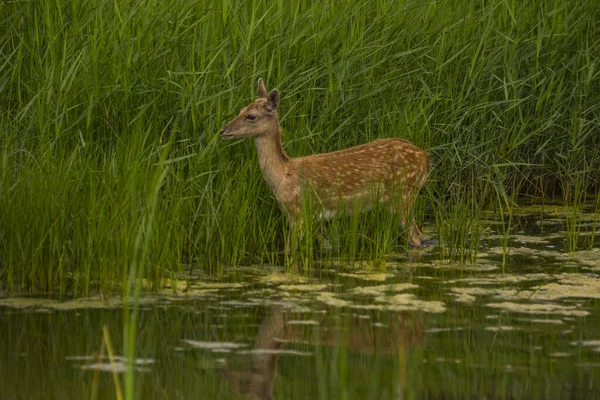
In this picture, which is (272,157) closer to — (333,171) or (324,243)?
(333,171)

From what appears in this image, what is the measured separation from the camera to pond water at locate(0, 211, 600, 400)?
19.9ft

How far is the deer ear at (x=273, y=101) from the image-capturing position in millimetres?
9906

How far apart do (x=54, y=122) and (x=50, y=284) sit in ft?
6.21

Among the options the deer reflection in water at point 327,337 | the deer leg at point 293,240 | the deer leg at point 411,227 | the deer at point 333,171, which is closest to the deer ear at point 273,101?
the deer at point 333,171

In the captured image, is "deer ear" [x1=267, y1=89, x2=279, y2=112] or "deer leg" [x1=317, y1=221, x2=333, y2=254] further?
"deer ear" [x1=267, y1=89, x2=279, y2=112]

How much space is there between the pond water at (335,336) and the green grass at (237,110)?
0.45m

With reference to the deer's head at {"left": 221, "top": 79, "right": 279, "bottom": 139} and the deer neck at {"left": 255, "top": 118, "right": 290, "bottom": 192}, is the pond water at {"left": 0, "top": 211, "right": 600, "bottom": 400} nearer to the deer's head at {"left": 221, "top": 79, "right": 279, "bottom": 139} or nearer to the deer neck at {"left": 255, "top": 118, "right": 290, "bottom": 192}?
the deer neck at {"left": 255, "top": 118, "right": 290, "bottom": 192}

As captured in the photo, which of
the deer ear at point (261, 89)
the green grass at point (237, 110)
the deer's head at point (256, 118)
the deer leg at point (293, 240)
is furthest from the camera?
the deer ear at point (261, 89)

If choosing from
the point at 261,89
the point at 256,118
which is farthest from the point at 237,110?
the point at 256,118

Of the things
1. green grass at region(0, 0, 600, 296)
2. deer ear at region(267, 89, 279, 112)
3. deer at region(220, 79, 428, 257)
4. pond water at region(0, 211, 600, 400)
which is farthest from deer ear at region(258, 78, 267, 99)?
pond water at region(0, 211, 600, 400)

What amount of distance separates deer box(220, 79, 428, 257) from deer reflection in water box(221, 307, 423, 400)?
2.25 m

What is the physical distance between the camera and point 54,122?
378 inches

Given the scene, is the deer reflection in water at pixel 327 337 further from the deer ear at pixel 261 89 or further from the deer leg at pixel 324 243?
the deer ear at pixel 261 89

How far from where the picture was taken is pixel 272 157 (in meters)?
10.1
